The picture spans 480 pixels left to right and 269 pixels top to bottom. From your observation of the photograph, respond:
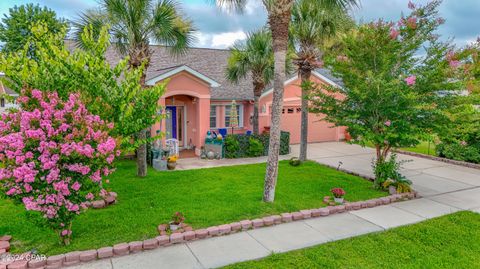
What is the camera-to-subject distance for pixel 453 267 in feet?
18.3

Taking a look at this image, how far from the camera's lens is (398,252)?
241 inches

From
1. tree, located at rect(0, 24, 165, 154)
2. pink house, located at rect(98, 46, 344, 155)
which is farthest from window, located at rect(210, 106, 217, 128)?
tree, located at rect(0, 24, 165, 154)

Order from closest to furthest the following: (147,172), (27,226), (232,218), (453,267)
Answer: (453,267)
(27,226)
(232,218)
(147,172)

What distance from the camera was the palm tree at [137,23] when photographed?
34.1 ft

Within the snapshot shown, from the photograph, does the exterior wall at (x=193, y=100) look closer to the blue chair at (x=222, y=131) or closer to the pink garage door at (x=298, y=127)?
the blue chair at (x=222, y=131)

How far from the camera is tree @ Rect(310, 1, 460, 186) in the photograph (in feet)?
28.8

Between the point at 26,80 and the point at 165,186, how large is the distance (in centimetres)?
541

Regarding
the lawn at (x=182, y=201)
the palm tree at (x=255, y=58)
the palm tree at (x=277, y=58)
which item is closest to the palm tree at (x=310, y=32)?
the palm tree at (x=255, y=58)

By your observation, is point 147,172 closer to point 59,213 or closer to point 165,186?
point 165,186

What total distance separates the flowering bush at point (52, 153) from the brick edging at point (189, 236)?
2.33 ft

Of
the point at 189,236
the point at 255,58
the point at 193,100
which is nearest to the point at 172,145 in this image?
the point at 193,100

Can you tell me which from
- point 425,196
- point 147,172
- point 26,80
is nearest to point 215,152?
point 147,172

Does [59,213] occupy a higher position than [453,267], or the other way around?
[59,213]

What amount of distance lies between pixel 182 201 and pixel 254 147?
7.28 metres
